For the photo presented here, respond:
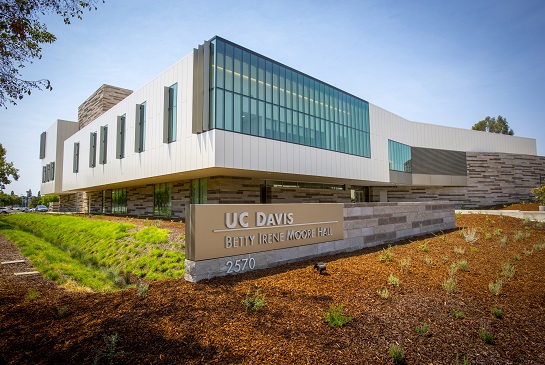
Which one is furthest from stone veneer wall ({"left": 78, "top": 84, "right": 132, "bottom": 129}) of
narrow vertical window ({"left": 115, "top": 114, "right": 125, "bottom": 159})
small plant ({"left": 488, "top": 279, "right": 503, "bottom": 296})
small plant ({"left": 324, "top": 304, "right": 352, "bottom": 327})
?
small plant ({"left": 488, "top": 279, "right": 503, "bottom": 296})

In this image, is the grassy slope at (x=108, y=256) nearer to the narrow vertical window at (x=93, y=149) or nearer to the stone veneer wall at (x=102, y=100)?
the narrow vertical window at (x=93, y=149)

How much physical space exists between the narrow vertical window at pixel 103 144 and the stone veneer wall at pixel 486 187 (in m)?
29.0

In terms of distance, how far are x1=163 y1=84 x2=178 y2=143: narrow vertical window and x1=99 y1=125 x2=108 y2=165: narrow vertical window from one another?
12397mm

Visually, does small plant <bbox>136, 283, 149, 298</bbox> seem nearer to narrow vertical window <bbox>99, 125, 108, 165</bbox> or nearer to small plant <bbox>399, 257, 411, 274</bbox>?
small plant <bbox>399, 257, 411, 274</bbox>

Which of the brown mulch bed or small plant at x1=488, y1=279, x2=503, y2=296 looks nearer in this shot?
the brown mulch bed

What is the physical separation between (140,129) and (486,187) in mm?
38107

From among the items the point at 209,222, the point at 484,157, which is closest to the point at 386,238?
the point at 209,222

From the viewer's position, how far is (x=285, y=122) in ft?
63.1

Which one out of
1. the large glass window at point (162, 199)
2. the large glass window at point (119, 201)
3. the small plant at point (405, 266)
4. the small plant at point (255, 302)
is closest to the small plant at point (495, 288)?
the small plant at point (405, 266)

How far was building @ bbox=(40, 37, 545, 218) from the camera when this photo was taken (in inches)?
639

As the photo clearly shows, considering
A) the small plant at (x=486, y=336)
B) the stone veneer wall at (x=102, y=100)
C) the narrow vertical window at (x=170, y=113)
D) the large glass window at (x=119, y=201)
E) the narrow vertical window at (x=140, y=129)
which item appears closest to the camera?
the small plant at (x=486, y=336)

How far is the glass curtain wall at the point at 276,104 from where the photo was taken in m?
15.9

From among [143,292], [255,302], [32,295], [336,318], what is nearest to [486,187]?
[336,318]

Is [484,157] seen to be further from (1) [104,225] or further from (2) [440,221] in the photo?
(1) [104,225]
